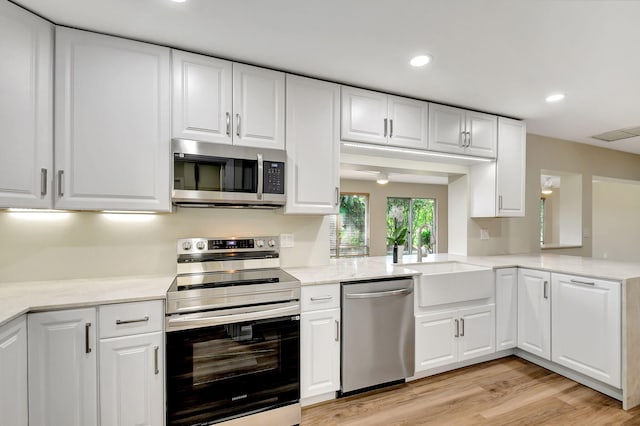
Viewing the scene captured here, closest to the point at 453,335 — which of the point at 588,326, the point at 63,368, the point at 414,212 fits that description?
the point at 588,326

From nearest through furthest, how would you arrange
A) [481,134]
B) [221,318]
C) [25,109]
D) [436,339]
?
[25,109] → [221,318] → [436,339] → [481,134]

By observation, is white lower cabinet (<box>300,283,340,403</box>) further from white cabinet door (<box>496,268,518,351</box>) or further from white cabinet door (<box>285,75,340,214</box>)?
white cabinet door (<box>496,268,518,351</box>)

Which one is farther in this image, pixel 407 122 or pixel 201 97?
pixel 407 122

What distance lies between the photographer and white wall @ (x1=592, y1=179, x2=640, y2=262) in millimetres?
5918

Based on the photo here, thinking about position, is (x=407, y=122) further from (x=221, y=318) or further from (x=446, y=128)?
(x=221, y=318)

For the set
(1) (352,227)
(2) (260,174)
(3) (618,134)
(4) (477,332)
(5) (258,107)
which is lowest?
(4) (477,332)

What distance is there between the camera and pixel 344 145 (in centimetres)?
266

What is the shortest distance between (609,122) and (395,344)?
3449mm

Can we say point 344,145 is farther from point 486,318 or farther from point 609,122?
point 609,122

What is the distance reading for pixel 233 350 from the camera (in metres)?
1.92

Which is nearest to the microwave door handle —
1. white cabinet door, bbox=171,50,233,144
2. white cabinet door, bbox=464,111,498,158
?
white cabinet door, bbox=171,50,233,144

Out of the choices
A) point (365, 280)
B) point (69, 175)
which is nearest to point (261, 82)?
point (69, 175)

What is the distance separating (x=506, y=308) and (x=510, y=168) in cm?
147

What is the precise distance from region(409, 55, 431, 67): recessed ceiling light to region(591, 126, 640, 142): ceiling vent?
3.19m
